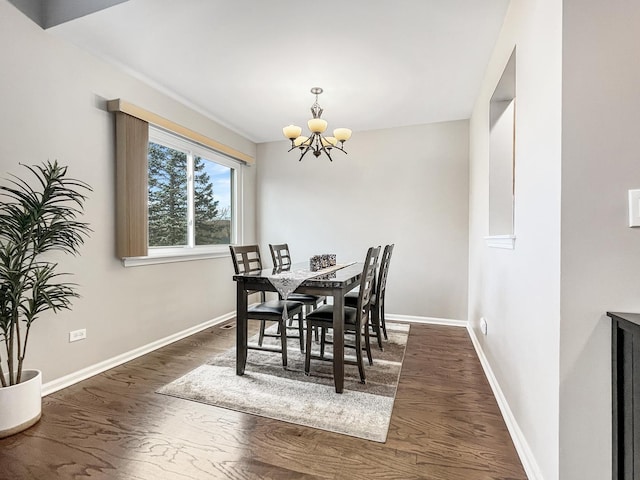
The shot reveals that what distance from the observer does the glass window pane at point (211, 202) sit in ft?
12.8

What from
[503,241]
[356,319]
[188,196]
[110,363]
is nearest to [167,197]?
[188,196]

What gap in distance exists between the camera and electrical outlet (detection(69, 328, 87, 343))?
2414 millimetres

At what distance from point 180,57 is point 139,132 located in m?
0.76

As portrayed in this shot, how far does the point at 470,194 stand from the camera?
386 cm

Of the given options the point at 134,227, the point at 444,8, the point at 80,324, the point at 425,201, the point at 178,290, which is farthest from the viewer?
the point at 425,201

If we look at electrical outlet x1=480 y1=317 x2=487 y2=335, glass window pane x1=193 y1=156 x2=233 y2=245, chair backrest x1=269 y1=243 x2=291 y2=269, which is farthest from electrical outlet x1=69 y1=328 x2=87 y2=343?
electrical outlet x1=480 y1=317 x2=487 y2=335

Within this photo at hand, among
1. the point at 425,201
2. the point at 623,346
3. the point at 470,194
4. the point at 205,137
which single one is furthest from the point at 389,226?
the point at 623,346

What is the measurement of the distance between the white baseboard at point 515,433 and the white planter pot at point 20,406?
105 inches

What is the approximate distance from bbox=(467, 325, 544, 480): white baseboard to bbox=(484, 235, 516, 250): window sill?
947 millimetres

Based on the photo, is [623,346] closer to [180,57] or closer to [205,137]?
[180,57]

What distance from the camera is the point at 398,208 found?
4230 millimetres

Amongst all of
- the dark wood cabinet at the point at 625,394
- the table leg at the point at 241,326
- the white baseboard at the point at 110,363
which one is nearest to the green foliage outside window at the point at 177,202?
the white baseboard at the point at 110,363

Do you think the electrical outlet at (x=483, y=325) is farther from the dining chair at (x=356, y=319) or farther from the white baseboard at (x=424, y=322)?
the dining chair at (x=356, y=319)

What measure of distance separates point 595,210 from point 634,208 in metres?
0.10
